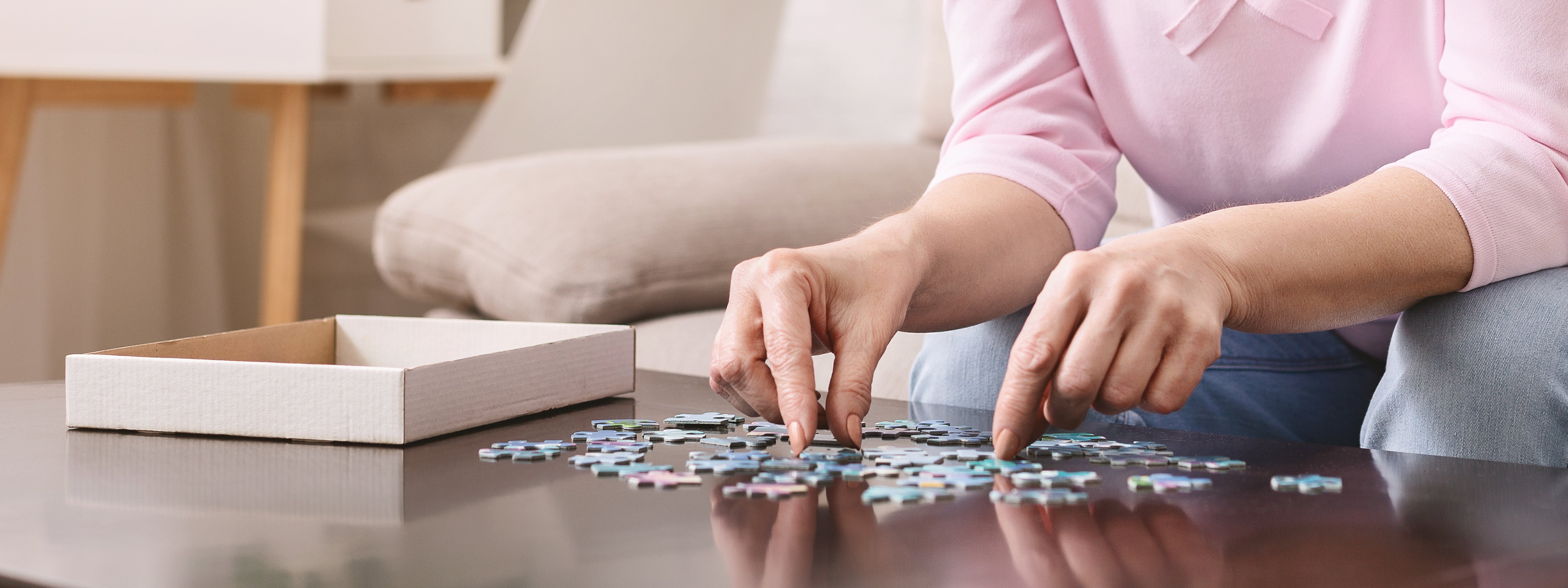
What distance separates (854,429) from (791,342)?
0.06 metres

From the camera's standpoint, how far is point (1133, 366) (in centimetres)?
63

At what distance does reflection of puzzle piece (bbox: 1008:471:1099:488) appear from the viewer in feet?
1.84

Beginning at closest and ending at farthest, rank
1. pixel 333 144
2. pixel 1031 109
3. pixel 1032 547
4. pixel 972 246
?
pixel 1032 547
pixel 972 246
pixel 1031 109
pixel 333 144

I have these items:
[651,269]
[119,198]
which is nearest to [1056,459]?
[651,269]

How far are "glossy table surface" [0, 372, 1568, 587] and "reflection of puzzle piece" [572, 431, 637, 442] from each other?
0.02 metres

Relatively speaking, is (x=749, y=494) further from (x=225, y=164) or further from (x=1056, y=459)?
(x=225, y=164)

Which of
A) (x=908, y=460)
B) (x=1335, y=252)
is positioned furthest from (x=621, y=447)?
(x=1335, y=252)

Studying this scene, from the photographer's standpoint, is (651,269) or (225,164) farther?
(225,164)

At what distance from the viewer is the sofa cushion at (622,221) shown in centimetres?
153

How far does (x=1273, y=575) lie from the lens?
43 centimetres

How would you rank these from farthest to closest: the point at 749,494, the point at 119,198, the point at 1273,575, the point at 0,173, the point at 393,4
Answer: the point at 119,198 → the point at 393,4 → the point at 0,173 → the point at 749,494 → the point at 1273,575

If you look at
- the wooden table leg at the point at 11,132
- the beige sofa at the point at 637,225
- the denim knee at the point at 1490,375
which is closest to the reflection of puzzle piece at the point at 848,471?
the denim knee at the point at 1490,375

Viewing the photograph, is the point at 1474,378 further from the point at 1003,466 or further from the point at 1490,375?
the point at 1003,466

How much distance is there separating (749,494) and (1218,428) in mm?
539
